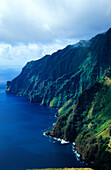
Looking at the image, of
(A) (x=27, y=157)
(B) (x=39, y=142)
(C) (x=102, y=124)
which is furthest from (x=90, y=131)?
(A) (x=27, y=157)

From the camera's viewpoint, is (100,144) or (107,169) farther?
(100,144)

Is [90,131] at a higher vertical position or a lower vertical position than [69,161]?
higher

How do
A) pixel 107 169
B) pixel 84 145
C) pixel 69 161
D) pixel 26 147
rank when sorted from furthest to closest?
pixel 26 147
pixel 84 145
pixel 69 161
pixel 107 169

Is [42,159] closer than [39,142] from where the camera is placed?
Yes

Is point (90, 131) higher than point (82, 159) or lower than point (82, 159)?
higher

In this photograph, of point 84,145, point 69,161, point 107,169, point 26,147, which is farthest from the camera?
point 26,147

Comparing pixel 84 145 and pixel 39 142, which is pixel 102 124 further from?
pixel 39 142

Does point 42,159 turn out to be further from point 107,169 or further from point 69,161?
point 107,169

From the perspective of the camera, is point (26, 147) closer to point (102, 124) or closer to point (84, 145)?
point (84, 145)

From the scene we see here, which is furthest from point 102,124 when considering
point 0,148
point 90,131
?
point 0,148
